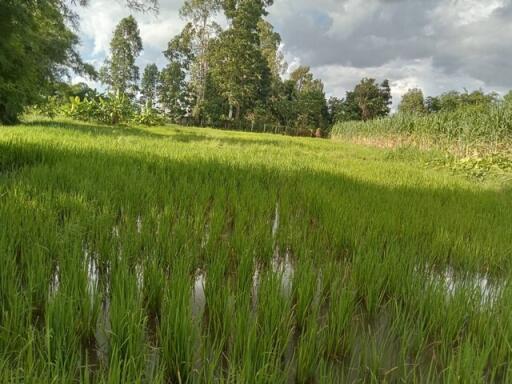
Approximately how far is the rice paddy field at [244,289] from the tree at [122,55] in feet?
142

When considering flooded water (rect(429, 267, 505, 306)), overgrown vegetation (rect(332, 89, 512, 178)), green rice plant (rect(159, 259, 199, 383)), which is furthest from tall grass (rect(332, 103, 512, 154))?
green rice plant (rect(159, 259, 199, 383))

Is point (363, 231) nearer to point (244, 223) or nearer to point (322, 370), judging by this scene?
point (244, 223)

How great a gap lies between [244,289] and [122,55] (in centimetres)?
4660

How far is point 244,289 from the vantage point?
169 cm

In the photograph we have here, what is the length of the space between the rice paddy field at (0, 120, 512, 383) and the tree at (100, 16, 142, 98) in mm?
43244

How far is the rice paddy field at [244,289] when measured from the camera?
1.21 metres

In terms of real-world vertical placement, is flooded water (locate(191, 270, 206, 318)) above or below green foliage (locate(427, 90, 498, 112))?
below

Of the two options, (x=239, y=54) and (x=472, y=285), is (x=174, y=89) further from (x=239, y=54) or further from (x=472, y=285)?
(x=472, y=285)

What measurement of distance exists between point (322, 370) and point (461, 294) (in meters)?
0.89

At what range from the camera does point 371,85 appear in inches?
2248

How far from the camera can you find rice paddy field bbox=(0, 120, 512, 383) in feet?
3.97

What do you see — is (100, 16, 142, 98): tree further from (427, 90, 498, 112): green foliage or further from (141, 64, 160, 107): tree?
(427, 90, 498, 112): green foliage

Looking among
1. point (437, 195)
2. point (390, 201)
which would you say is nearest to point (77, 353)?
point (390, 201)

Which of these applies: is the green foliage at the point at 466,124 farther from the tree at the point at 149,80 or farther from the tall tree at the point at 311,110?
the tree at the point at 149,80
